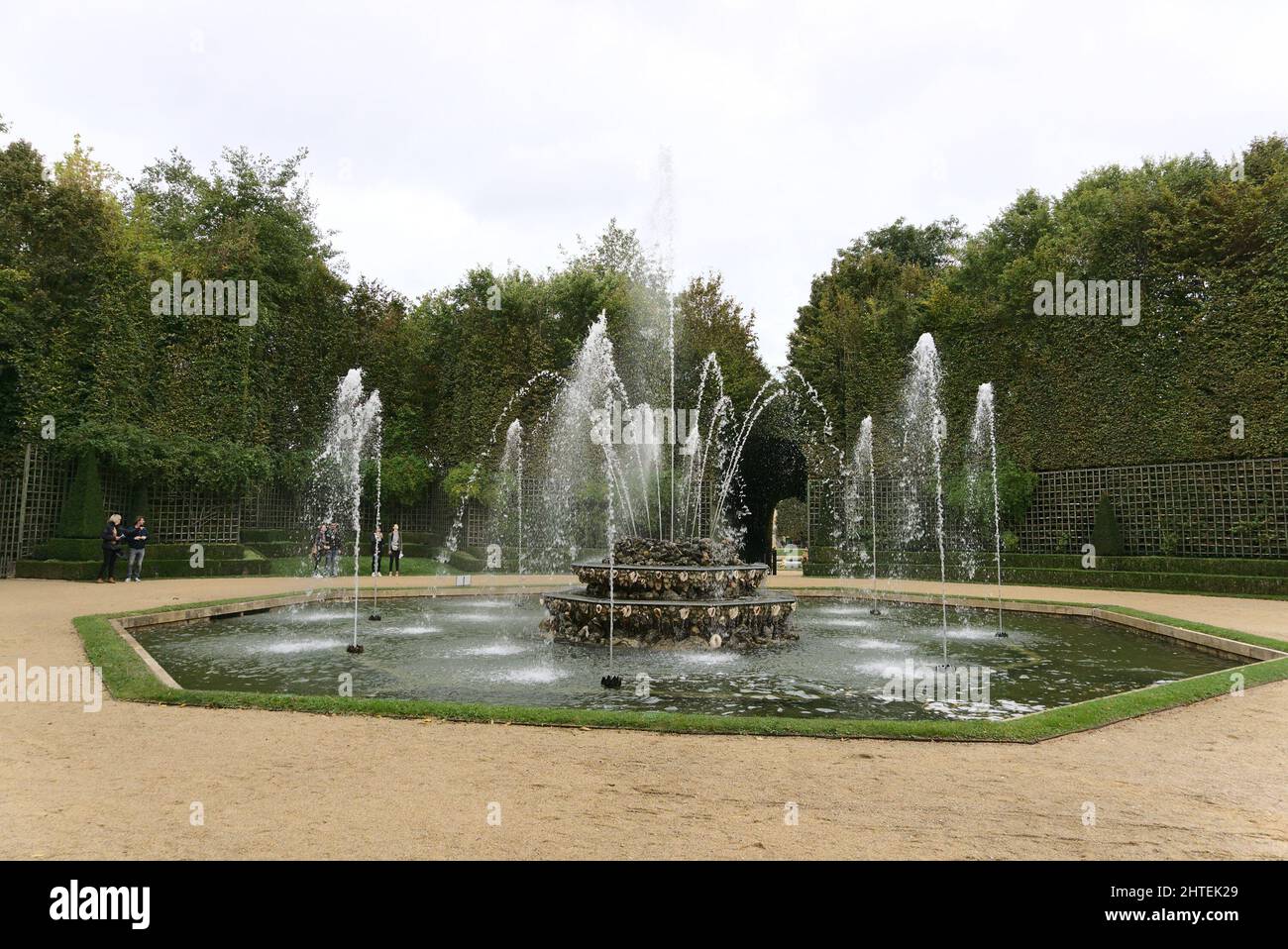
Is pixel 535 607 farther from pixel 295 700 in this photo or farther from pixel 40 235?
pixel 40 235

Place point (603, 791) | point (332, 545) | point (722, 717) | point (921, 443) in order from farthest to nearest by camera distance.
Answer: point (921, 443) → point (332, 545) → point (722, 717) → point (603, 791)

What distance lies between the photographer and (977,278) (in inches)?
1329

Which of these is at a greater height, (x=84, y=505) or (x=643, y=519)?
(x=84, y=505)

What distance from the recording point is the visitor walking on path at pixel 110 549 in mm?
19625

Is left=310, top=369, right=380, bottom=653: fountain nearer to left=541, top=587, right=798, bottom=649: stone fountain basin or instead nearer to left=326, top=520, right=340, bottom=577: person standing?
left=326, top=520, right=340, bottom=577: person standing

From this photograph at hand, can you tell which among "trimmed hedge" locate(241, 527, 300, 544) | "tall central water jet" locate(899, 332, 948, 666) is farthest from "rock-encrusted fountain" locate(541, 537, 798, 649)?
"trimmed hedge" locate(241, 527, 300, 544)

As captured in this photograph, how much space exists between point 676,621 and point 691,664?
4.03ft

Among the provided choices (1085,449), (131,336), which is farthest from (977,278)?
(131,336)

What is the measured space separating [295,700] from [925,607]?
1333 centimetres

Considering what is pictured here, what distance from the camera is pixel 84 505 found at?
21453 mm

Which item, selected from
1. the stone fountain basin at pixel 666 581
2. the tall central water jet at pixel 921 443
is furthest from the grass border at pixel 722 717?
the tall central water jet at pixel 921 443

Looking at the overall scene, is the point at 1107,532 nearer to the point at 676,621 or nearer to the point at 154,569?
the point at 676,621

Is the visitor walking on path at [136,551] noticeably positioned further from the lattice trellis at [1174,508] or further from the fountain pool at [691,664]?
the lattice trellis at [1174,508]

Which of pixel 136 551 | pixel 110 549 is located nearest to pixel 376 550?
pixel 136 551
